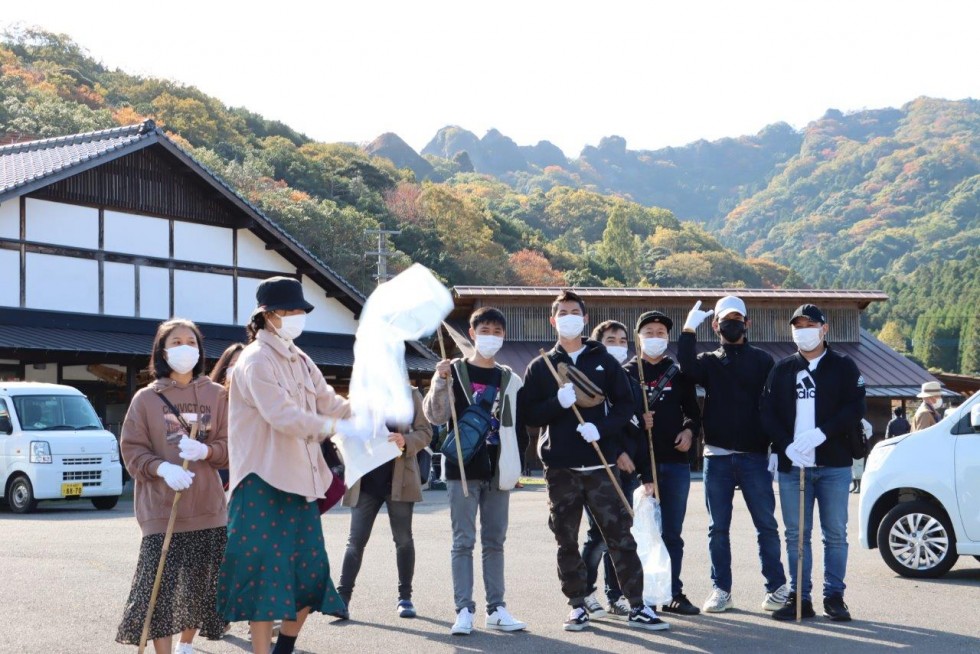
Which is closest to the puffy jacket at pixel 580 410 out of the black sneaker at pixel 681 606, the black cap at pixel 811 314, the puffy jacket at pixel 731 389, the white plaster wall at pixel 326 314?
the puffy jacket at pixel 731 389

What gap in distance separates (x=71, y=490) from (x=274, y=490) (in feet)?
42.9

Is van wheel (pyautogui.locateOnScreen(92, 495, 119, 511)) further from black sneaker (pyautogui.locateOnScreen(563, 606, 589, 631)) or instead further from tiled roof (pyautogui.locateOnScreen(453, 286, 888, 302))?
tiled roof (pyautogui.locateOnScreen(453, 286, 888, 302))

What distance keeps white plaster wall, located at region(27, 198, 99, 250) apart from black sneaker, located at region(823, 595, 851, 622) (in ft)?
63.9

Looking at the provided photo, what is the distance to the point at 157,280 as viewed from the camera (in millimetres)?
25656

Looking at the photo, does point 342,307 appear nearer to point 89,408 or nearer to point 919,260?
point 89,408

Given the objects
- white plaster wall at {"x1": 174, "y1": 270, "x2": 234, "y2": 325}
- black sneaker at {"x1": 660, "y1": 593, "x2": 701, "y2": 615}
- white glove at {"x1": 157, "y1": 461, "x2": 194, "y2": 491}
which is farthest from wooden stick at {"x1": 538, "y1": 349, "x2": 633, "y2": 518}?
white plaster wall at {"x1": 174, "y1": 270, "x2": 234, "y2": 325}

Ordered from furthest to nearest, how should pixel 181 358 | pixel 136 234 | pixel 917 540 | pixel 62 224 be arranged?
1. pixel 136 234
2. pixel 62 224
3. pixel 917 540
4. pixel 181 358

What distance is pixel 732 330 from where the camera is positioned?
795 centimetres

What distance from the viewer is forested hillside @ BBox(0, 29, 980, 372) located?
57663 mm

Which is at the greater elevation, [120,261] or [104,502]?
[120,261]

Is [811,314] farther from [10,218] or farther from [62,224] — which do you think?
[62,224]

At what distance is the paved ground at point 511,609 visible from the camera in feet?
22.3

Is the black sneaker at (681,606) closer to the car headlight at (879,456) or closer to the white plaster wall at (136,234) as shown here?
the car headlight at (879,456)

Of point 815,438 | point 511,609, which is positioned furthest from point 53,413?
point 815,438
